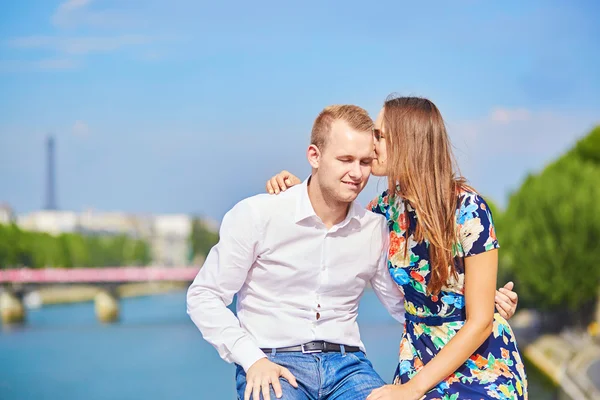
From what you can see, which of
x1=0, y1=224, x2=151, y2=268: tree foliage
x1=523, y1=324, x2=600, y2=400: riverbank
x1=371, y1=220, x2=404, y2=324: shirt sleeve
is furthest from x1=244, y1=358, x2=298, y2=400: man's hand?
x1=0, y1=224, x2=151, y2=268: tree foliage

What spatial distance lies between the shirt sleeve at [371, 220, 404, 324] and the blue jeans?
0.32 metres

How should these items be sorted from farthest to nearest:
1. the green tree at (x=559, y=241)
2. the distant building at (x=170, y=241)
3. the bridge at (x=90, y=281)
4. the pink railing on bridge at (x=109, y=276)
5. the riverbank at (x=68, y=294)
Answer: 1. the distant building at (x=170, y=241)
2. the riverbank at (x=68, y=294)
3. the bridge at (x=90, y=281)
4. the pink railing on bridge at (x=109, y=276)
5. the green tree at (x=559, y=241)

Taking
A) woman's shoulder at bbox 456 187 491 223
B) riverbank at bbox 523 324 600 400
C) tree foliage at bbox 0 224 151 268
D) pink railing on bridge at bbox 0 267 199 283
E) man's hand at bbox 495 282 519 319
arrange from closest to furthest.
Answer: woman's shoulder at bbox 456 187 491 223, man's hand at bbox 495 282 519 319, riverbank at bbox 523 324 600 400, pink railing on bridge at bbox 0 267 199 283, tree foliage at bbox 0 224 151 268

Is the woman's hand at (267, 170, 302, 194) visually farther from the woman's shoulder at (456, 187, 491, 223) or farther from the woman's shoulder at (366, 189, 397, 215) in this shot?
the woman's shoulder at (456, 187, 491, 223)

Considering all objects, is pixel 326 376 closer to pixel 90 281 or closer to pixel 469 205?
pixel 469 205

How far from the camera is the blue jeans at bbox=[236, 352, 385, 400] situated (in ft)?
10.2

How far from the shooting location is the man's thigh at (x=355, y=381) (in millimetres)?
3086

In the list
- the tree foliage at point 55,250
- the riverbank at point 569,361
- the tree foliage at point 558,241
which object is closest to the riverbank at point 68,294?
the tree foliage at point 55,250

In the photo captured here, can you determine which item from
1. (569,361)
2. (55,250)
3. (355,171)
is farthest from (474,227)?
(55,250)

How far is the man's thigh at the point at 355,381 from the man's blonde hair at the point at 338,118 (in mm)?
793

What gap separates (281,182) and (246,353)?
0.72 meters

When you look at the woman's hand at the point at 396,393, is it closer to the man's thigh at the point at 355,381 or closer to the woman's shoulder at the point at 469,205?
the man's thigh at the point at 355,381

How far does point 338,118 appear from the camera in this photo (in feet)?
10.2

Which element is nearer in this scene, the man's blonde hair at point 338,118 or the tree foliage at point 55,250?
the man's blonde hair at point 338,118
